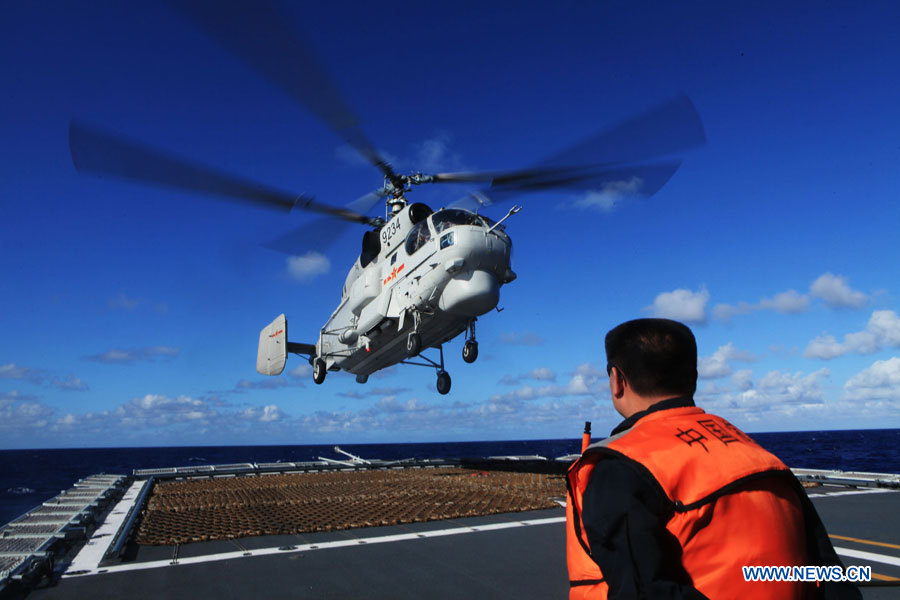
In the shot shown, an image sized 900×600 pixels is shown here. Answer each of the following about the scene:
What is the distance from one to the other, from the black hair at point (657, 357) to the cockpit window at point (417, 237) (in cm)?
1347

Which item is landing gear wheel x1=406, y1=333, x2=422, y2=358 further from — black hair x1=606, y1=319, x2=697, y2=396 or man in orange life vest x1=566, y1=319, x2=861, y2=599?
man in orange life vest x1=566, y1=319, x2=861, y2=599

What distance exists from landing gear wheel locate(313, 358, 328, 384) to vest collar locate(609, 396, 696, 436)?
20099 millimetres

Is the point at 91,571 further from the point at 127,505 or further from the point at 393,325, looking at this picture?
the point at 393,325

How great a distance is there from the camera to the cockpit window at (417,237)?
1572 centimetres

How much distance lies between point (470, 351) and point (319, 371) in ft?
25.1

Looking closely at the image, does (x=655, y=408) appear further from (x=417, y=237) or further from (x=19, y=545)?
(x=417, y=237)

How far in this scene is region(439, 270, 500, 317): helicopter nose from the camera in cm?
1470

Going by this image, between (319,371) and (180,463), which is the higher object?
(319,371)

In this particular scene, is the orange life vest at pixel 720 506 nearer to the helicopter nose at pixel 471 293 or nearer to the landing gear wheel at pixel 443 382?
the helicopter nose at pixel 471 293

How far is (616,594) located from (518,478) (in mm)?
14606

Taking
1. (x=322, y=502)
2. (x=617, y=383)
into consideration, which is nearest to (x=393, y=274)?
(x=322, y=502)

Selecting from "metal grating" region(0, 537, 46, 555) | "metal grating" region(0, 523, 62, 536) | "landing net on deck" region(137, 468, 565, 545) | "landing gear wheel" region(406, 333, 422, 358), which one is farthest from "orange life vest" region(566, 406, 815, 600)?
"landing gear wheel" region(406, 333, 422, 358)

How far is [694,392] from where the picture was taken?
2178 millimetres

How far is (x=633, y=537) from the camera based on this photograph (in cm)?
173
